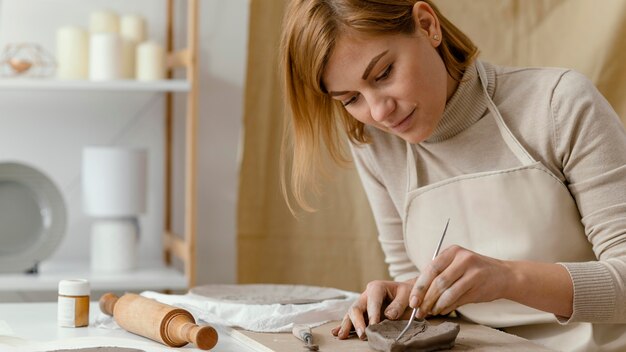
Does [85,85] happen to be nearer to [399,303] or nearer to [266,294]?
[266,294]

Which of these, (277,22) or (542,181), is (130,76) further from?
(542,181)

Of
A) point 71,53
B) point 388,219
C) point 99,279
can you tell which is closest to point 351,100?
point 388,219

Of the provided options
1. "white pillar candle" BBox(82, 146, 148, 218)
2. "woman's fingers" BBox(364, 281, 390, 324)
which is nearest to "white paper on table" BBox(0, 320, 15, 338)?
"woman's fingers" BBox(364, 281, 390, 324)

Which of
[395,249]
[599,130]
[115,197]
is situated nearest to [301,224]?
[115,197]

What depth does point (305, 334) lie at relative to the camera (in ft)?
3.75

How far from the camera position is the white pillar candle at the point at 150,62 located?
2.40m

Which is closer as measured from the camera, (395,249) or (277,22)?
(395,249)

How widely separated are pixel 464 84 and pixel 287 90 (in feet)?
0.95

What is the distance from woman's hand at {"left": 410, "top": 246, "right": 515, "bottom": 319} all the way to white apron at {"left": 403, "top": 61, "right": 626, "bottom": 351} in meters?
0.20

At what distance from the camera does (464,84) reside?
1.44 metres

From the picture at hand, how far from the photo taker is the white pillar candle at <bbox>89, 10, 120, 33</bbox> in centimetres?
246

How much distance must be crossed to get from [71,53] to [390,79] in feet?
4.42

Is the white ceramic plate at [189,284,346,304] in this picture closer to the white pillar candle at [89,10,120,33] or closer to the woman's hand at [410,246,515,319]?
the woman's hand at [410,246,515,319]

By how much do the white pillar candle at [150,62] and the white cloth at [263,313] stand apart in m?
1.17
